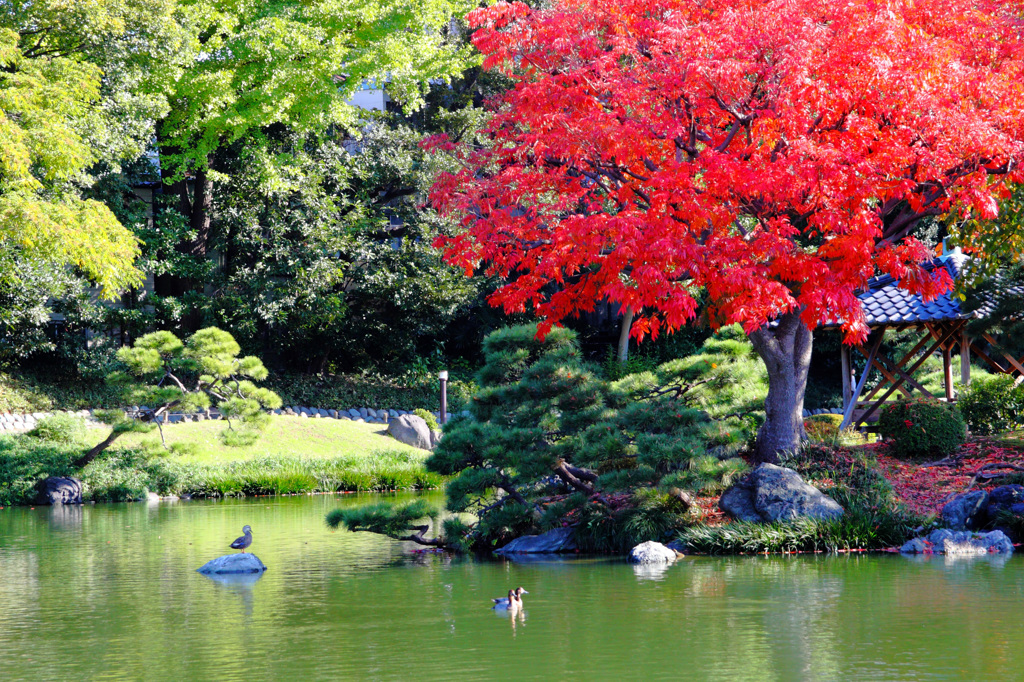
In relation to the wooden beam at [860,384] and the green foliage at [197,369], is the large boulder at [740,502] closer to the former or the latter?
the wooden beam at [860,384]

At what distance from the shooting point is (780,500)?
11.7 metres

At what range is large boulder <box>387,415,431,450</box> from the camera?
24719 millimetres

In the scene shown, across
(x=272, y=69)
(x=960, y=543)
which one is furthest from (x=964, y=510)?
(x=272, y=69)

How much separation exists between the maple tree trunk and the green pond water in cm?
241

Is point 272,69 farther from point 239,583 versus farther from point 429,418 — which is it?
point 239,583

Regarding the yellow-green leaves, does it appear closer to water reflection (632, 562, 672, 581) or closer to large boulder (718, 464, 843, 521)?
water reflection (632, 562, 672, 581)

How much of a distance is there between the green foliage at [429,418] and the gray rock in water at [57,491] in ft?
30.0

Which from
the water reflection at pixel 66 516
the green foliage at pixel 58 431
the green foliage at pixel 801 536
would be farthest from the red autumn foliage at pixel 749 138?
the green foliage at pixel 58 431

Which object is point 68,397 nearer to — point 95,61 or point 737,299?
point 95,61

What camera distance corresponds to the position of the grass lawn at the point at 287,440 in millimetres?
21016

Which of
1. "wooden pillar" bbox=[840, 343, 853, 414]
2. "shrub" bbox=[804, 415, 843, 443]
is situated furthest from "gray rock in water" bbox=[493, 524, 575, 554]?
"wooden pillar" bbox=[840, 343, 853, 414]

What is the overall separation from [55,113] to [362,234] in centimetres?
1055

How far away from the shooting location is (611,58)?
1184cm

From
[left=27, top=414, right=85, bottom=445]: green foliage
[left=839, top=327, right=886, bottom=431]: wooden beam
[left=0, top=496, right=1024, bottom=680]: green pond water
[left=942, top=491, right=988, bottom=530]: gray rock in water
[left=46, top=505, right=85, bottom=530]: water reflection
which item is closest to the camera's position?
[left=0, top=496, right=1024, bottom=680]: green pond water
